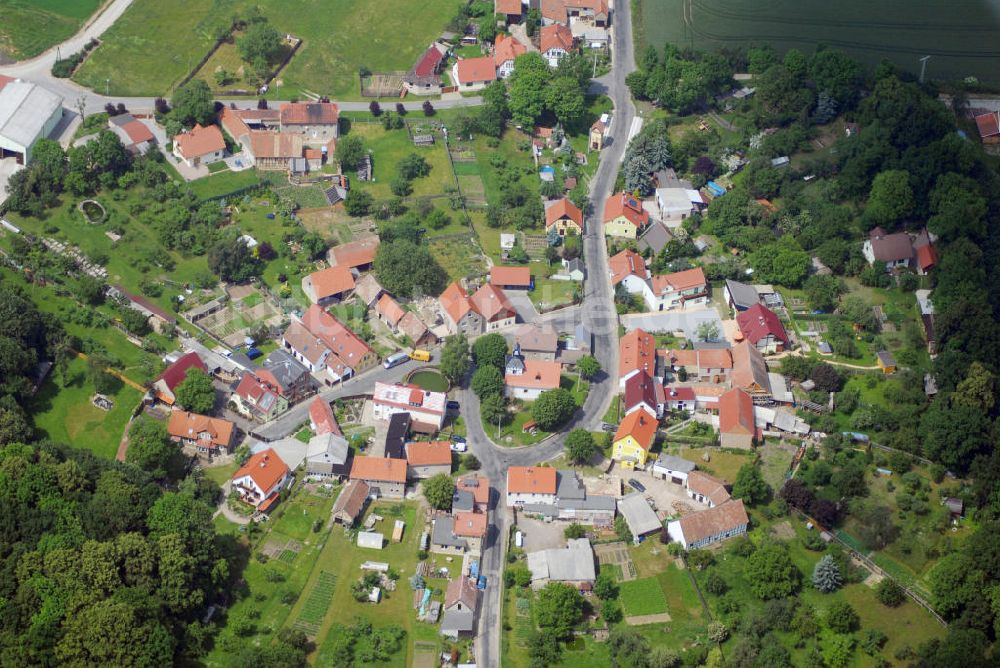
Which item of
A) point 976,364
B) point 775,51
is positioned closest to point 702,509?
point 976,364

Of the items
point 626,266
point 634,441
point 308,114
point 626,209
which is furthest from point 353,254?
point 634,441

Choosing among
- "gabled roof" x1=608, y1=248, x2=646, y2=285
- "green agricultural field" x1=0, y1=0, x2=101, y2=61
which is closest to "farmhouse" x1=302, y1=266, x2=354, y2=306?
"gabled roof" x1=608, y1=248, x2=646, y2=285

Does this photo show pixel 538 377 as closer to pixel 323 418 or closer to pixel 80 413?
pixel 323 418

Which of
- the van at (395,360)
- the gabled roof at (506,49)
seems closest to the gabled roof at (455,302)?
the van at (395,360)

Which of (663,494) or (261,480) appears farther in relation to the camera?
(663,494)

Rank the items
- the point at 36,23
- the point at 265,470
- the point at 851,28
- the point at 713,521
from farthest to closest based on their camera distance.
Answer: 1. the point at 851,28
2. the point at 36,23
3. the point at 265,470
4. the point at 713,521

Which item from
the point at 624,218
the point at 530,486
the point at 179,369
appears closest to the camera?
the point at 530,486

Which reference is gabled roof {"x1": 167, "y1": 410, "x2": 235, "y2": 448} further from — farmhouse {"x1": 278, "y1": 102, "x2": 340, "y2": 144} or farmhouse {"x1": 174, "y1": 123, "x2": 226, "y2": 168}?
farmhouse {"x1": 278, "y1": 102, "x2": 340, "y2": 144}
